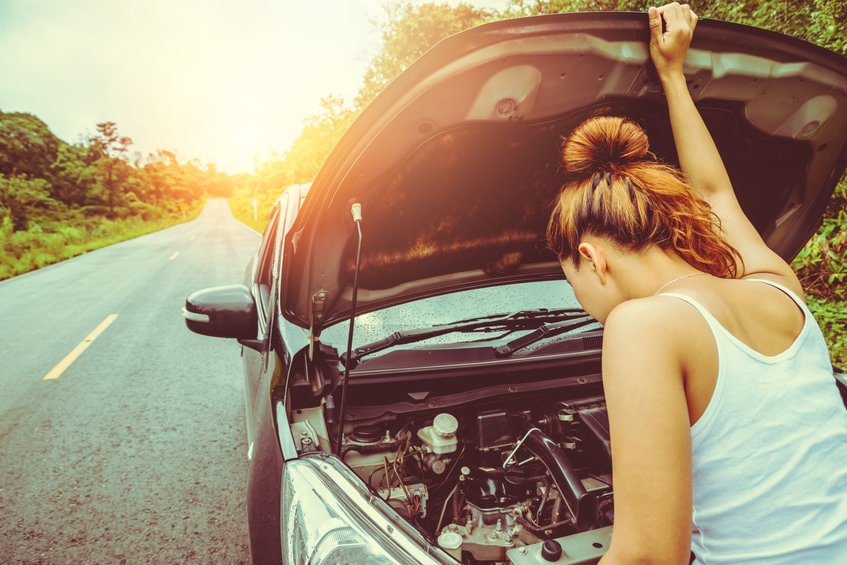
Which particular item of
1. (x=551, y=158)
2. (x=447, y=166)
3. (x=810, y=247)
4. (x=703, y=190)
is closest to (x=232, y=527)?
(x=447, y=166)

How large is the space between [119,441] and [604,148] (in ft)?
12.6

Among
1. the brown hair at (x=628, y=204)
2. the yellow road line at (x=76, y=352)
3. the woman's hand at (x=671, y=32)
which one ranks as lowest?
the yellow road line at (x=76, y=352)

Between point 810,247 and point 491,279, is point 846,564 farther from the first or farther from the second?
point 810,247

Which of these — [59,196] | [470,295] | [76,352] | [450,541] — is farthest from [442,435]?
[59,196]

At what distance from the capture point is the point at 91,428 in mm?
3547

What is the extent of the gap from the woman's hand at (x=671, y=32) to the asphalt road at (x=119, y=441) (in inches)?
111

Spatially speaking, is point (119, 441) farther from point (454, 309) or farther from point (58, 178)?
point (58, 178)

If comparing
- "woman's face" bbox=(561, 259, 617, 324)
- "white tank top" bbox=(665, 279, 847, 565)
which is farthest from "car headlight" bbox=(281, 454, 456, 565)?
"woman's face" bbox=(561, 259, 617, 324)

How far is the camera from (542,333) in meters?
2.03

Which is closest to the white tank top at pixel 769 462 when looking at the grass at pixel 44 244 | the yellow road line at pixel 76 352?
the yellow road line at pixel 76 352

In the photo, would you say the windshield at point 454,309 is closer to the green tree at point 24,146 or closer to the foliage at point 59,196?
the foliage at point 59,196

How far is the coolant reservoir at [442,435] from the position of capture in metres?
1.64

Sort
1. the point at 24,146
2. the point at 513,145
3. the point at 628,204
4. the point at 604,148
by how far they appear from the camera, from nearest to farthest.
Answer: the point at 628,204 < the point at 604,148 < the point at 513,145 < the point at 24,146

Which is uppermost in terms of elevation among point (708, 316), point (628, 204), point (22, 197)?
point (22, 197)
